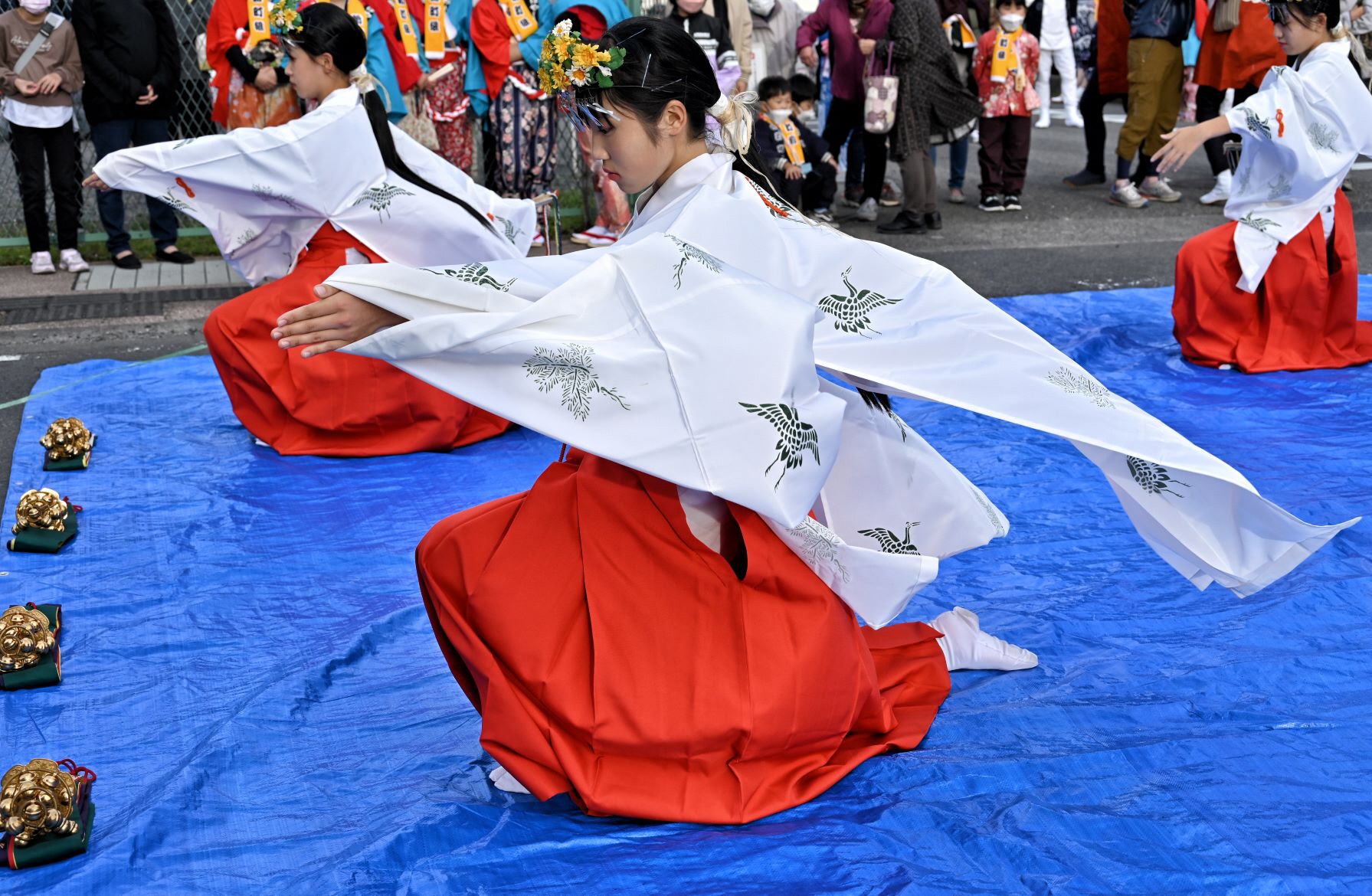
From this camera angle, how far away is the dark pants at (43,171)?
6.26 meters

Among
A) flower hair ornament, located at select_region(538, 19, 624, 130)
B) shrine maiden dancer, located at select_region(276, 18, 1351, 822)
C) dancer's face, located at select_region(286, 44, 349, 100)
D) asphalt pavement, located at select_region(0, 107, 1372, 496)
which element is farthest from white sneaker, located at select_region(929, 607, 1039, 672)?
asphalt pavement, located at select_region(0, 107, 1372, 496)

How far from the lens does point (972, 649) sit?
267cm

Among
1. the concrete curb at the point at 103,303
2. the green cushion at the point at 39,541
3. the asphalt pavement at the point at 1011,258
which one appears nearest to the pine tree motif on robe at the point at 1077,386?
the green cushion at the point at 39,541

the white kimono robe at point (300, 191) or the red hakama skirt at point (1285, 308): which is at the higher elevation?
the white kimono robe at point (300, 191)

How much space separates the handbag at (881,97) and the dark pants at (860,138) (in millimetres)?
270

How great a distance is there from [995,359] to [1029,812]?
737 mm

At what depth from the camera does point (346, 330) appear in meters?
2.00

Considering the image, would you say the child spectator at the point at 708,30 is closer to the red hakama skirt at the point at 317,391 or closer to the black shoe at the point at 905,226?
the black shoe at the point at 905,226

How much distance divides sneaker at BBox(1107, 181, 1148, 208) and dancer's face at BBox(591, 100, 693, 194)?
21.0 feet

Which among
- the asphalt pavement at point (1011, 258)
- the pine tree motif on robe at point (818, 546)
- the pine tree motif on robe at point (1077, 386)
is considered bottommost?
the asphalt pavement at point (1011, 258)

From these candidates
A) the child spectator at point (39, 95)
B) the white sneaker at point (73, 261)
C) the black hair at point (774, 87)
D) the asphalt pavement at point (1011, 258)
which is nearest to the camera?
the asphalt pavement at point (1011, 258)

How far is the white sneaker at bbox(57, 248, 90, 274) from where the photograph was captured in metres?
6.63

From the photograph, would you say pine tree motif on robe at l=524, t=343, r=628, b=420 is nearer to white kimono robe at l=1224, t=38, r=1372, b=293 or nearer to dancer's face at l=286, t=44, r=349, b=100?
dancer's face at l=286, t=44, r=349, b=100

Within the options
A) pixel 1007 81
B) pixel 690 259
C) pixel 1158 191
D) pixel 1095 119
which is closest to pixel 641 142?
pixel 690 259
